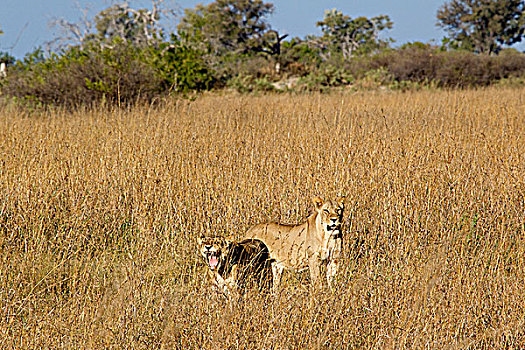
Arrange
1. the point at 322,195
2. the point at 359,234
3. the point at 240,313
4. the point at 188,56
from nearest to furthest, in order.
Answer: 1. the point at 240,313
2. the point at 359,234
3. the point at 322,195
4. the point at 188,56

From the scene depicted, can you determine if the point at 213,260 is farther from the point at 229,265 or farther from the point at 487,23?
the point at 487,23

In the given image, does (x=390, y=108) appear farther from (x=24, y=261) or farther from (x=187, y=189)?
(x=24, y=261)

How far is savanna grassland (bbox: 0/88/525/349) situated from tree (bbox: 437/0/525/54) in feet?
91.8

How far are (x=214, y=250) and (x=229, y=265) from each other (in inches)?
6.4

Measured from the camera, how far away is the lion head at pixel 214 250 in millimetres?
2965

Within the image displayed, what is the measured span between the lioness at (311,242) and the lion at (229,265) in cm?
17

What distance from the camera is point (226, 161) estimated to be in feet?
17.0

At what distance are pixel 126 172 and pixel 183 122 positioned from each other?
2.37m

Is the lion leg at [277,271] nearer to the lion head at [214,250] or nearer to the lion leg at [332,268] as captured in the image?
the lion leg at [332,268]

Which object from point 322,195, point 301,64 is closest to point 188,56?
point 301,64

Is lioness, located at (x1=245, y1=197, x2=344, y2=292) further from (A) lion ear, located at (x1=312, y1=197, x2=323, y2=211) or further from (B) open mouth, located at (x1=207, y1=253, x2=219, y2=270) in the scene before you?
(B) open mouth, located at (x1=207, y1=253, x2=219, y2=270)

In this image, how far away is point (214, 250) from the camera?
295 cm

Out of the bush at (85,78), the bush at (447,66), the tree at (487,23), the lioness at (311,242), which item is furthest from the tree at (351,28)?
the lioness at (311,242)

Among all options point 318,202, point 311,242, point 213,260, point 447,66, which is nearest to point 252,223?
point 311,242
